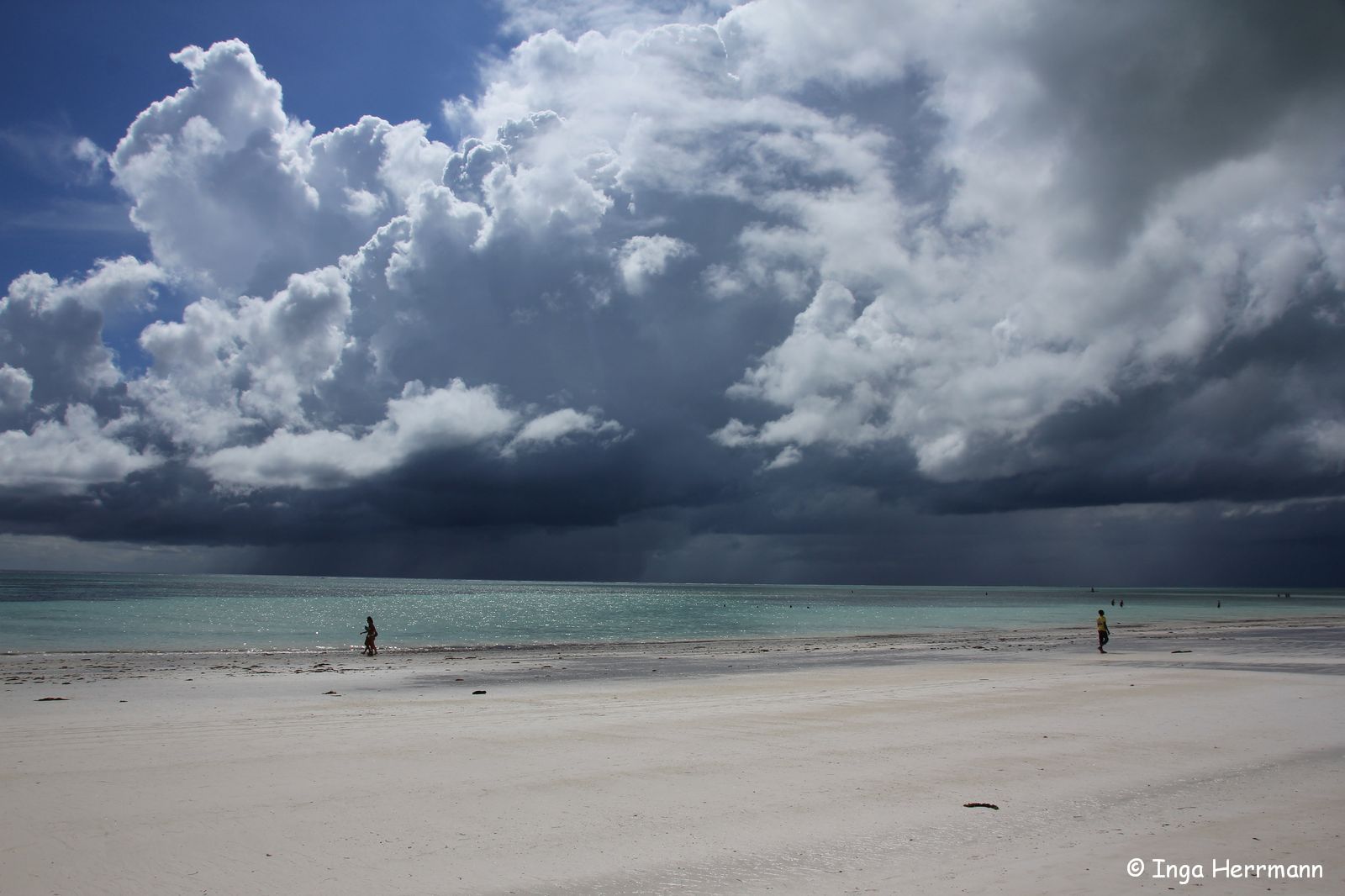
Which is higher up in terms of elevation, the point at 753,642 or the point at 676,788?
the point at 676,788

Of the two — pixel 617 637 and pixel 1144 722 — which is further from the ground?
pixel 1144 722

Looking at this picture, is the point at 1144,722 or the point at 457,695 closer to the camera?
the point at 1144,722

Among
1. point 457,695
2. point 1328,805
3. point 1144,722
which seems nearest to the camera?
point 1328,805

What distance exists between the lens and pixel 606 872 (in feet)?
30.3

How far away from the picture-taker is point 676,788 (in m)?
12.8

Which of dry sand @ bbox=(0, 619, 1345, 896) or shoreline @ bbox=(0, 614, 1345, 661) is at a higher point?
dry sand @ bbox=(0, 619, 1345, 896)

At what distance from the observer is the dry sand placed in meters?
9.19

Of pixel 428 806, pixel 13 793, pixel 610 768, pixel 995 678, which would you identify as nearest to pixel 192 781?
pixel 13 793

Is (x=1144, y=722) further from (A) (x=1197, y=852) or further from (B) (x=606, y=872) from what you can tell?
(B) (x=606, y=872)

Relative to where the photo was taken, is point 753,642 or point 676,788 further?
point 753,642

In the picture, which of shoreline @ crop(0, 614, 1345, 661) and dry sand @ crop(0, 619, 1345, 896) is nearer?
dry sand @ crop(0, 619, 1345, 896)

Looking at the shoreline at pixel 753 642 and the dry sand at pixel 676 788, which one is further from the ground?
the dry sand at pixel 676 788

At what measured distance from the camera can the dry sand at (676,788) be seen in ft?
30.1

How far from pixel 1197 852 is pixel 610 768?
8.41 metres
